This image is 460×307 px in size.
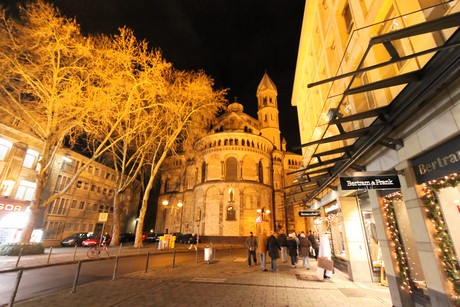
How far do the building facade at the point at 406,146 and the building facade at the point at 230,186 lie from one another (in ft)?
77.2

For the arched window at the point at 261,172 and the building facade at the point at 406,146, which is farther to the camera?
the arched window at the point at 261,172

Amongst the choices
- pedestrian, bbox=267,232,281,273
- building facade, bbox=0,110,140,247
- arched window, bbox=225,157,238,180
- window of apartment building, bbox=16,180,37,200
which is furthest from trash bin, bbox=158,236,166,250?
arched window, bbox=225,157,238,180

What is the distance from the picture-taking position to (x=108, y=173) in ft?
124

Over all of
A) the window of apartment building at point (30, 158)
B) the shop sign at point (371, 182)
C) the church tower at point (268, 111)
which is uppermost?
the church tower at point (268, 111)

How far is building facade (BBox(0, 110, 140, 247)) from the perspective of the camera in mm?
20703

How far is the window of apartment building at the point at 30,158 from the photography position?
2334 centimetres

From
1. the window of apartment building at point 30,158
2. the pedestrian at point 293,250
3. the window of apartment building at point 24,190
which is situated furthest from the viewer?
the window of apartment building at point 30,158

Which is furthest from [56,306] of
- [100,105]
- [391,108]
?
[100,105]

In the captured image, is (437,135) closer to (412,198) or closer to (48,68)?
(412,198)

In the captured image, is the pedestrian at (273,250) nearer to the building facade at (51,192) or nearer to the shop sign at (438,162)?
the shop sign at (438,162)

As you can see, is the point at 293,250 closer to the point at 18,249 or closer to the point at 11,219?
the point at 18,249

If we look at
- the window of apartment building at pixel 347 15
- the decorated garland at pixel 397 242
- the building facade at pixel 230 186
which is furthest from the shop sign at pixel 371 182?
the building facade at pixel 230 186

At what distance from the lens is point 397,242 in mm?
Answer: 6430

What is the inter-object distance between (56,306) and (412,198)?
9.01 m
